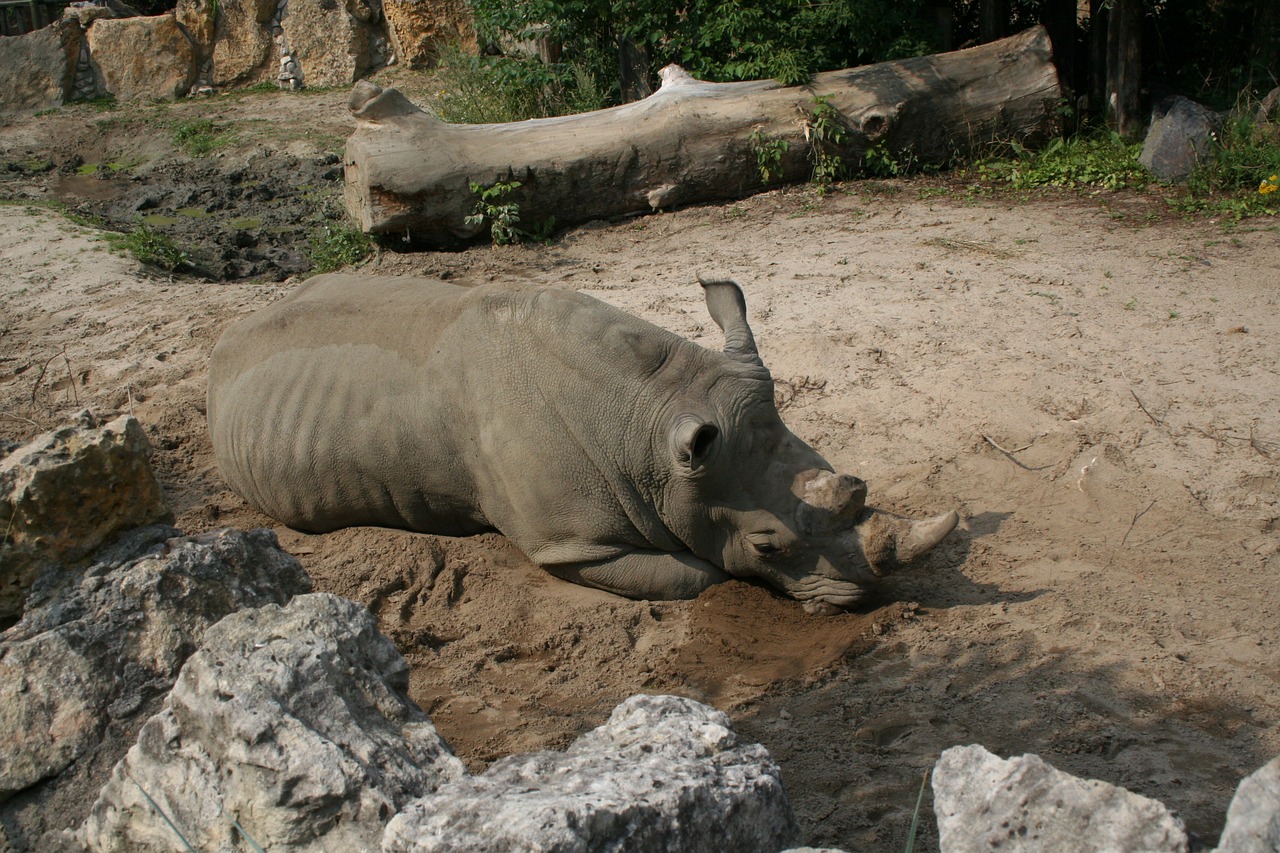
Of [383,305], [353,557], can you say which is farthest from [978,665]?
[383,305]

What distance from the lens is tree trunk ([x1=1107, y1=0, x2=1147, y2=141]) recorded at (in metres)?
10.8

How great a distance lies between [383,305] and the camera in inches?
227

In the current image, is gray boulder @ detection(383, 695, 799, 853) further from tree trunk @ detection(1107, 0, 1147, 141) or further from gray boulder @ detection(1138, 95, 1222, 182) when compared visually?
tree trunk @ detection(1107, 0, 1147, 141)

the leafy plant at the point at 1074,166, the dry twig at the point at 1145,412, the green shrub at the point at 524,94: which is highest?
the green shrub at the point at 524,94

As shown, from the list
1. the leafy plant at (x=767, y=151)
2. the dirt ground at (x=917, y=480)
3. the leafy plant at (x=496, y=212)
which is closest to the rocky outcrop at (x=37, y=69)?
the dirt ground at (x=917, y=480)

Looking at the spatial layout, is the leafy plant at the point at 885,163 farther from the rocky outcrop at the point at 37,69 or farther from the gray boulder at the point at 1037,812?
the rocky outcrop at the point at 37,69

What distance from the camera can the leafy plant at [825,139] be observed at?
10367 millimetres

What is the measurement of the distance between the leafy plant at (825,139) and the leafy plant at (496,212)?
2787 millimetres

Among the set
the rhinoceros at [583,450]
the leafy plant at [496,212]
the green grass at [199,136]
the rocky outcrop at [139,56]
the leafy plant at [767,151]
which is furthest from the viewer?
the rocky outcrop at [139,56]

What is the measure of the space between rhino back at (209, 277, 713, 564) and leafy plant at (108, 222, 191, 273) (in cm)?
431

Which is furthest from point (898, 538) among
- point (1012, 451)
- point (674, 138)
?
point (674, 138)

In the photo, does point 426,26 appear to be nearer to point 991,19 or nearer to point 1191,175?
point 991,19

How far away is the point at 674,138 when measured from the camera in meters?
10.3

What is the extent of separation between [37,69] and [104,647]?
17.5 metres
